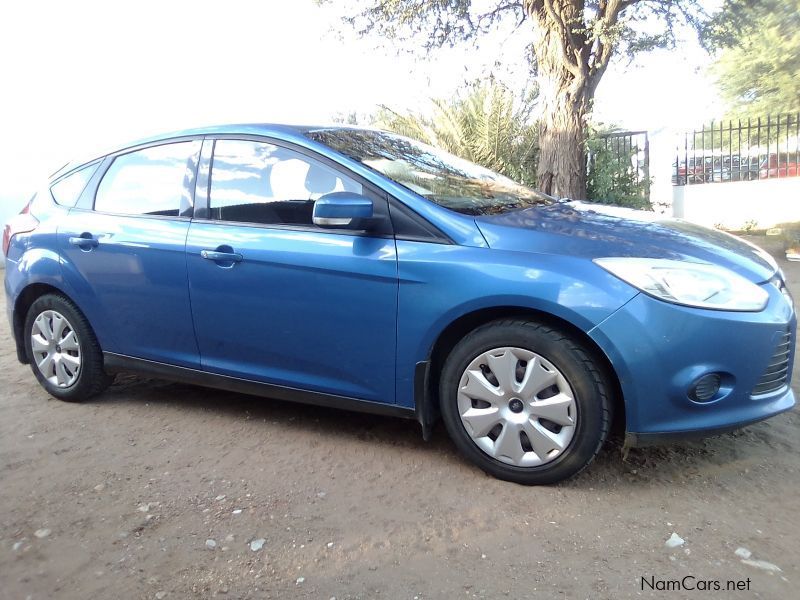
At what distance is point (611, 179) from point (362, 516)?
7297 millimetres

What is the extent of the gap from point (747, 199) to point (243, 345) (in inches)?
471

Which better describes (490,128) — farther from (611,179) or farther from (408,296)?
(408,296)

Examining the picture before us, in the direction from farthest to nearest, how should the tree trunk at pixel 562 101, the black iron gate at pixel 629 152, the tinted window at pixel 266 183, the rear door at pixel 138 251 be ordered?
the black iron gate at pixel 629 152, the tree trunk at pixel 562 101, the rear door at pixel 138 251, the tinted window at pixel 266 183

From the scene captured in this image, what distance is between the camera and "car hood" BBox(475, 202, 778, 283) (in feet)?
9.15

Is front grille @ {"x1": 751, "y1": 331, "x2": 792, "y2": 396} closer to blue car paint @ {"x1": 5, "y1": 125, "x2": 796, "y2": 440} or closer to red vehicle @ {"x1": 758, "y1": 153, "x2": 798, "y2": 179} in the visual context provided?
blue car paint @ {"x1": 5, "y1": 125, "x2": 796, "y2": 440}

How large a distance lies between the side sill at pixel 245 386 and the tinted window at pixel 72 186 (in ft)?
3.34

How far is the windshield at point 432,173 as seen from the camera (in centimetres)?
325

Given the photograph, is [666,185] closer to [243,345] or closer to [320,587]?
[243,345]

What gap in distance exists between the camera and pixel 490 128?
9.34m

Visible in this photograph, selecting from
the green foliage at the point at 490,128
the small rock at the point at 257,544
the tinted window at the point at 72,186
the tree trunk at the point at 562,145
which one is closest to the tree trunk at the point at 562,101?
the tree trunk at the point at 562,145

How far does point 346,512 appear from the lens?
9.09 ft

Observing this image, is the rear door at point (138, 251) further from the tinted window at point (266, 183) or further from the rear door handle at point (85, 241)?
the tinted window at point (266, 183)

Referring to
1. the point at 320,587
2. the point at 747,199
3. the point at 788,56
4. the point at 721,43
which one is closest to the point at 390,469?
the point at 320,587

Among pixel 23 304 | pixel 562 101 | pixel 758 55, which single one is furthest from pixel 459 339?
pixel 758 55
